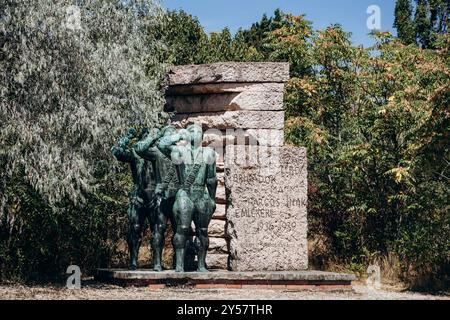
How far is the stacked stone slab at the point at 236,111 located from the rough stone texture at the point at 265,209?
451mm

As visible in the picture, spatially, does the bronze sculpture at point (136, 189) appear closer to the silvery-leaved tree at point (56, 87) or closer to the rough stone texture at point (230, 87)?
the silvery-leaved tree at point (56, 87)

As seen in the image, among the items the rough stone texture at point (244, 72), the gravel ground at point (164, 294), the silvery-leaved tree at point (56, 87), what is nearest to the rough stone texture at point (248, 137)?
the rough stone texture at point (244, 72)

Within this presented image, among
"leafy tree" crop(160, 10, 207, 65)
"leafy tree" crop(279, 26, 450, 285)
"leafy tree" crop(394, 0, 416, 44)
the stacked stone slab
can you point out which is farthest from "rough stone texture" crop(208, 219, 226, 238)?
"leafy tree" crop(394, 0, 416, 44)

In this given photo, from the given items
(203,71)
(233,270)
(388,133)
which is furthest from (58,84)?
(388,133)

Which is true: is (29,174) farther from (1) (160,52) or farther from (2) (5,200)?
(1) (160,52)

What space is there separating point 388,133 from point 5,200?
6510 millimetres

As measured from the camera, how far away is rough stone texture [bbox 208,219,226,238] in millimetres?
11938

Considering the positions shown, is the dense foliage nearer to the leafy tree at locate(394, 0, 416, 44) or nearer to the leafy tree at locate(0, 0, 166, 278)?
the leafy tree at locate(0, 0, 166, 278)

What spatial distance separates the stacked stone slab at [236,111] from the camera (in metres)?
11.9

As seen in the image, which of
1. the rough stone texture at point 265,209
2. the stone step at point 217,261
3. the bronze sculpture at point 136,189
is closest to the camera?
the bronze sculpture at point 136,189

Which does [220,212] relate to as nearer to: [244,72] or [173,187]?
[173,187]

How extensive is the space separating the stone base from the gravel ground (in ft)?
0.57

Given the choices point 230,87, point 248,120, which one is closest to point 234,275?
point 248,120

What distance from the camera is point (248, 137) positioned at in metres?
11.8
